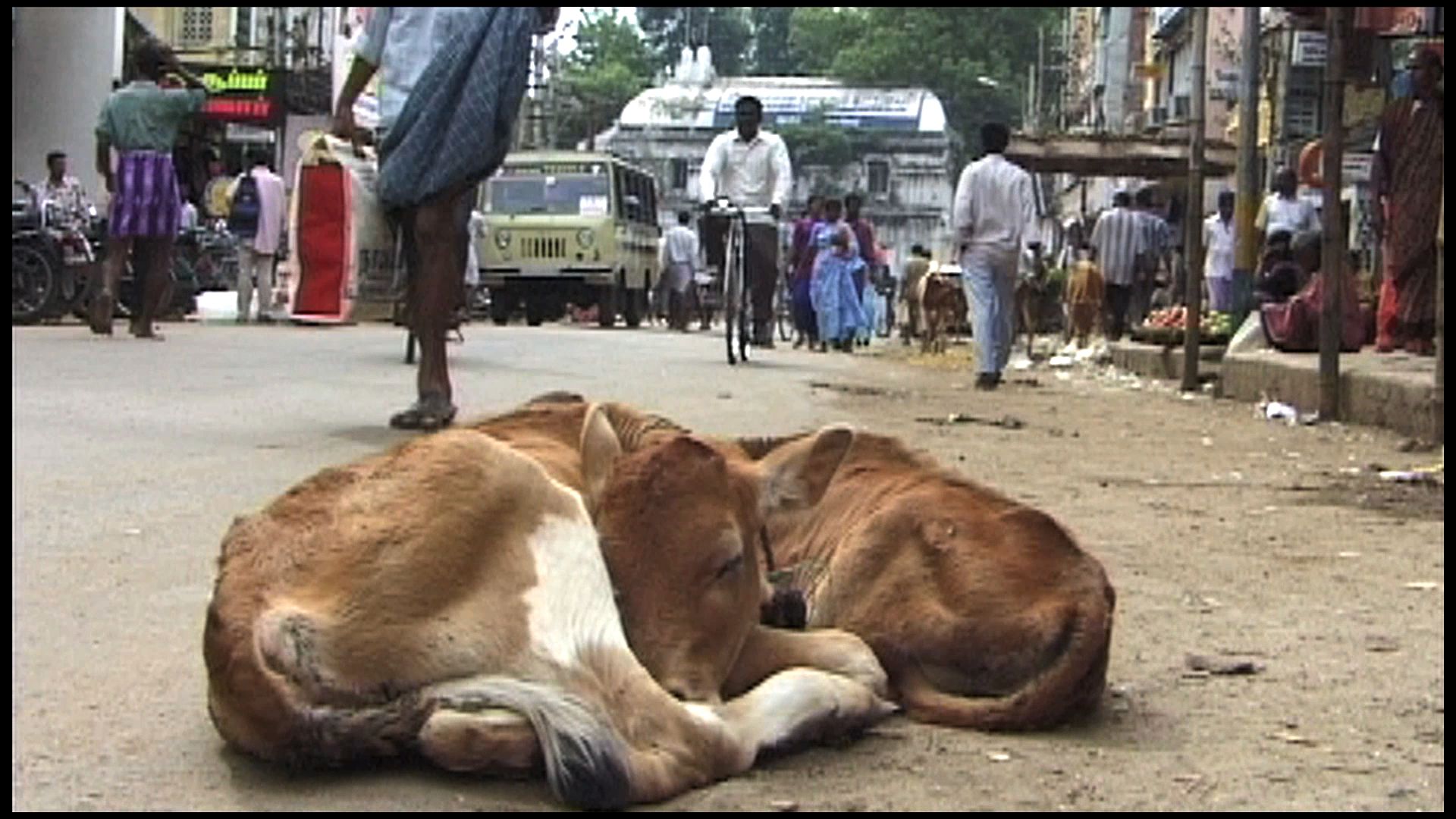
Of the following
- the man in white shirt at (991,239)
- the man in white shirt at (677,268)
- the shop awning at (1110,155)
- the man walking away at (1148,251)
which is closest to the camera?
the man in white shirt at (991,239)

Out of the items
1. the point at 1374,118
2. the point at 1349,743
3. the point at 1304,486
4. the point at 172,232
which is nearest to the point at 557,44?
the point at 1374,118

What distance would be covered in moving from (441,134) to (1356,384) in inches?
232

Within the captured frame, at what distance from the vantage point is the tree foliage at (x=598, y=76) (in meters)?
68.8

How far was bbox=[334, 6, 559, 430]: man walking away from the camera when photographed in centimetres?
762

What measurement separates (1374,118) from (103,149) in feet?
40.1

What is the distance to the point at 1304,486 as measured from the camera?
808 centimetres

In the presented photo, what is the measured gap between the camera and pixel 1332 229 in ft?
36.8

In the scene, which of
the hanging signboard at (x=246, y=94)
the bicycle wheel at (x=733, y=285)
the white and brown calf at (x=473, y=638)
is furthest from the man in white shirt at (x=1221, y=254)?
the white and brown calf at (x=473, y=638)

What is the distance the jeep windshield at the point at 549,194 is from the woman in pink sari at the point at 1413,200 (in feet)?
54.7

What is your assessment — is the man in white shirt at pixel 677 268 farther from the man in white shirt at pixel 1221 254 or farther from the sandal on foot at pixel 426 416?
the sandal on foot at pixel 426 416

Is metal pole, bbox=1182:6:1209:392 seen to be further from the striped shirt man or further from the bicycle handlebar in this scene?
the striped shirt man

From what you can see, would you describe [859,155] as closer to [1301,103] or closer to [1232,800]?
[1301,103]

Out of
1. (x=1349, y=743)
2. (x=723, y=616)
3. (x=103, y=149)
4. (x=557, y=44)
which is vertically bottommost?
(x=1349, y=743)

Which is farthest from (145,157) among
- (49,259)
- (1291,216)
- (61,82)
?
(61,82)
